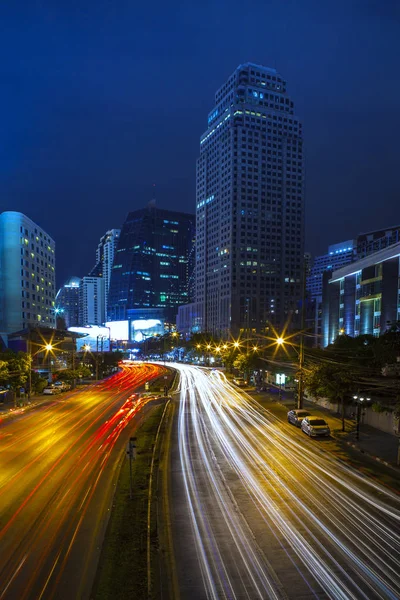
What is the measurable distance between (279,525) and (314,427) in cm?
1418

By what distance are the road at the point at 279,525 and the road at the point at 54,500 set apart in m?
2.84

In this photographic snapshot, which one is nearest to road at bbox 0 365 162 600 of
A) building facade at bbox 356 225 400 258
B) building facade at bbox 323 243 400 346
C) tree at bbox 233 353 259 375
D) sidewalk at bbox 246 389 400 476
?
sidewalk at bbox 246 389 400 476

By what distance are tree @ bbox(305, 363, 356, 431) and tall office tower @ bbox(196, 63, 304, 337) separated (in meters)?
119

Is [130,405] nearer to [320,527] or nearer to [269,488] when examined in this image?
[269,488]

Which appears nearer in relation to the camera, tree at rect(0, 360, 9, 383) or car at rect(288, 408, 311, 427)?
car at rect(288, 408, 311, 427)

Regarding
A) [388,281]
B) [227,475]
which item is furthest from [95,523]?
[388,281]

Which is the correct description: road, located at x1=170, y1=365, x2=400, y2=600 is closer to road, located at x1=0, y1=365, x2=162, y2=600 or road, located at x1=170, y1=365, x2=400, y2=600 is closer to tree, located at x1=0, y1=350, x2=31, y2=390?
road, located at x1=0, y1=365, x2=162, y2=600

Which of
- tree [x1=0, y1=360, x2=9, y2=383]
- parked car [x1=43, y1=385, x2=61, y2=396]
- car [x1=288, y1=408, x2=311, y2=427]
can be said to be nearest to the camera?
car [x1=288, y1=408, x2=311, y2=427]

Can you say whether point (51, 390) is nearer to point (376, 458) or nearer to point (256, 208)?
point (376, 458)

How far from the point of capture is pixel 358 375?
1179 inches

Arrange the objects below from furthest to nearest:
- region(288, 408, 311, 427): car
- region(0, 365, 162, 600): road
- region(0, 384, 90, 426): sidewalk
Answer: region(0, 384, 90, 426): sidewalk → region(288, 408, 311, 427): car → region(0, 365, 162, 600): road

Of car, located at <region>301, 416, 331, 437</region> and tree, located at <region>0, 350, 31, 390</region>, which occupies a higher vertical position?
tree, located at <region>0, 350, 31, 390</region>

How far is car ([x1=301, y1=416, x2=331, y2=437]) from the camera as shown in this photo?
1054 inches

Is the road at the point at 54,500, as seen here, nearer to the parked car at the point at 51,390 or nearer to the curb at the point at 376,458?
the curb at the point at 376,458
